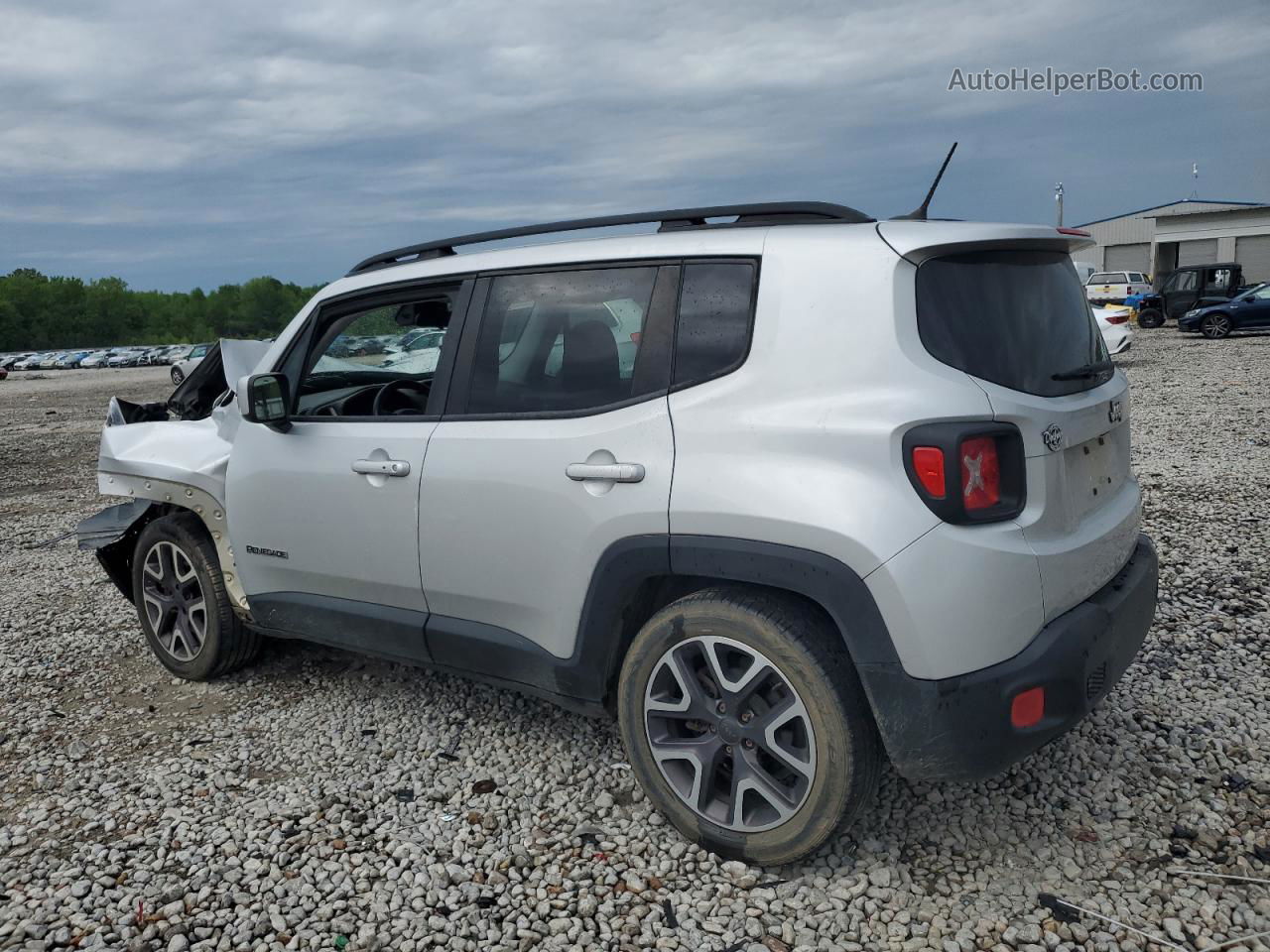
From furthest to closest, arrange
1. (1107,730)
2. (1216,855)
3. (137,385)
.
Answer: (137,385), (1107,730), (1216,855)

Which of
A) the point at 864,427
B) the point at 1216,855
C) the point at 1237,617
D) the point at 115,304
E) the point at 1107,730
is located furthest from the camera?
the point at 115,304

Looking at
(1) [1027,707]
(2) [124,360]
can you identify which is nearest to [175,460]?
(1) [1027,707]

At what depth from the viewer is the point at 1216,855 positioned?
294cm

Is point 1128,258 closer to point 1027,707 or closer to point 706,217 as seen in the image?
point 706,217

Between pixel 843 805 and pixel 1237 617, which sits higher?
pixel 843 805

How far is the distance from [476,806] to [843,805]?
4.41ft

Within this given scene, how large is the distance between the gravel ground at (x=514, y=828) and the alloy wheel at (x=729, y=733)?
23cm

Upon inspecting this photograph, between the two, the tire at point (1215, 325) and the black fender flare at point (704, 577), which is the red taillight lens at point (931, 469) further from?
the tire at point (1215, 325)

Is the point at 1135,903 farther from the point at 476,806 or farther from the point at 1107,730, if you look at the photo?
the point at 476,806

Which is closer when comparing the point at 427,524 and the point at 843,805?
the point at 843,805

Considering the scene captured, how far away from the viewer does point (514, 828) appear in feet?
10.8

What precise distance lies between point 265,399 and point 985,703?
2785 millimetres

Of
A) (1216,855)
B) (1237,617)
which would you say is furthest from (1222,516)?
(1216,855)

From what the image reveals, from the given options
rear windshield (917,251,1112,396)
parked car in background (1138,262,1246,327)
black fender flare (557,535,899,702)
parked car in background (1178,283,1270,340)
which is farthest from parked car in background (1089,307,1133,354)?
black fender flare (557,535,899,702)
